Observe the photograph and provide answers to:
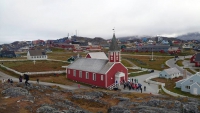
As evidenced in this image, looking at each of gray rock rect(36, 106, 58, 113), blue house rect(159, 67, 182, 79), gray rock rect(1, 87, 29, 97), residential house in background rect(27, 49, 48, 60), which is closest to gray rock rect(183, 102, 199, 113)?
gray rock rect(36, 106, 58, 113)

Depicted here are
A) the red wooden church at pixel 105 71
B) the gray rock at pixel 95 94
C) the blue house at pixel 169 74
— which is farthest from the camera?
the blue house at pixel 169 74

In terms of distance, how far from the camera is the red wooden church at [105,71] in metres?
47.8

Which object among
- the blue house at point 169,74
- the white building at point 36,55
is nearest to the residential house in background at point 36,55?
the white building at point 36,55

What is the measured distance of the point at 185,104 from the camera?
30.1 meters

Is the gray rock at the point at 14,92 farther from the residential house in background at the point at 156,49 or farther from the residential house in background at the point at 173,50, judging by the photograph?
the residential house in background at the point at 156,49

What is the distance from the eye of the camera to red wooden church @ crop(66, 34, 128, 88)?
4778 cm

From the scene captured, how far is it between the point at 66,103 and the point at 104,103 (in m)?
5.40

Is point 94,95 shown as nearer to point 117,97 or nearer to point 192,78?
point 117,97

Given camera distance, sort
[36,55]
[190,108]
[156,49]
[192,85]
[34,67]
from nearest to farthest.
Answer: [190,108]
[192,85]
[34,67]
[36,55]
[156,49]

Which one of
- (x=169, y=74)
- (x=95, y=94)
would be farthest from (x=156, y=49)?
(x=95, y=94)

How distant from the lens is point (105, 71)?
47.6 meters

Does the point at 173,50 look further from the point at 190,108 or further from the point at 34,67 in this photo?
the point at 190,108

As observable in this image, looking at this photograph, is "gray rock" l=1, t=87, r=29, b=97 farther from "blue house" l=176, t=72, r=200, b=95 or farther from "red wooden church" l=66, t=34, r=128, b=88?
"blue house" l=176, t=72, r=200, b=95

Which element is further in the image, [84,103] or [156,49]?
[156,49]
